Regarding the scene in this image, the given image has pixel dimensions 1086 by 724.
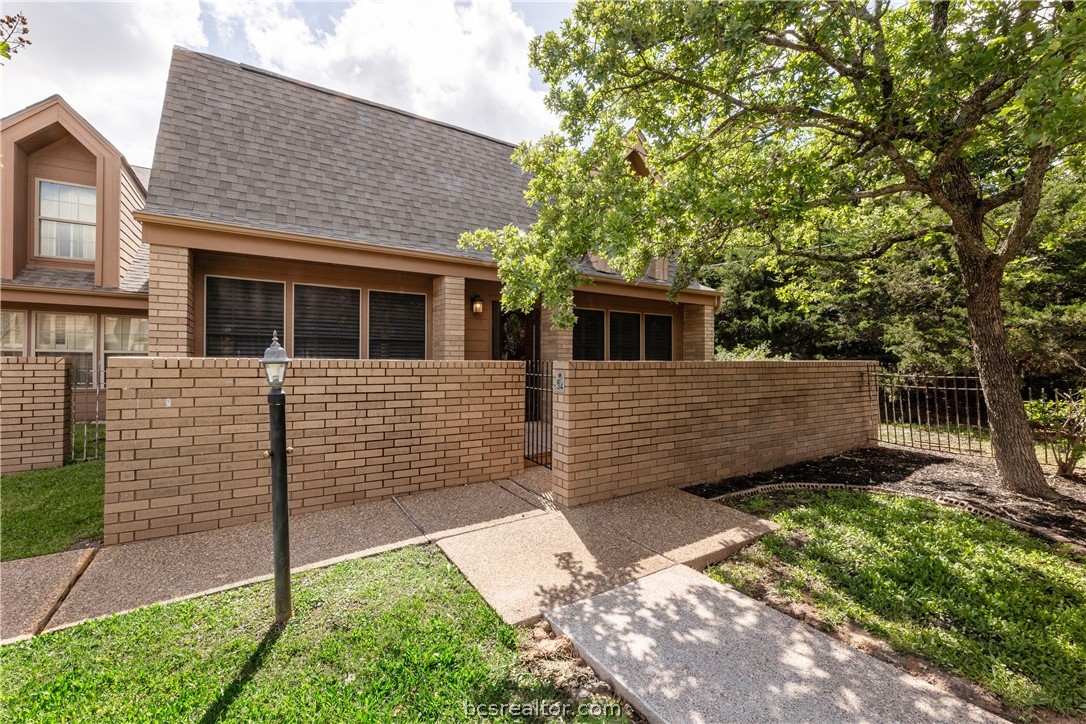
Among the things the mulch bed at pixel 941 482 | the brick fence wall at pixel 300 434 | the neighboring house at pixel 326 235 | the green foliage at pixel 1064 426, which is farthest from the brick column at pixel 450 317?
the green foliage at pixel 1064 426

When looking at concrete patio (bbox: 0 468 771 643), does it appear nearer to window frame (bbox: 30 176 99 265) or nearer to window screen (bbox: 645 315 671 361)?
window screen (bbox: 645 315 671 361)

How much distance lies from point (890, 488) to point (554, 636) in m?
5.61

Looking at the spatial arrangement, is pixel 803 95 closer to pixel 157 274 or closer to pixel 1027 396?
pixel 157 274

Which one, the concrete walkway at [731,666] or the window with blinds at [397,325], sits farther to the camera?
the window with blinds at [397,325]

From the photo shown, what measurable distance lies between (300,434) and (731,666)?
14.5 ft

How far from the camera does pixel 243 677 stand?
236 cm

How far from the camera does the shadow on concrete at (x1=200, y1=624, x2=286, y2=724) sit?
2117mm

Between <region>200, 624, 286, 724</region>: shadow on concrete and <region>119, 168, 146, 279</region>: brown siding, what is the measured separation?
11.6 meters

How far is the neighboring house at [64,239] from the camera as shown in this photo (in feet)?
30.0

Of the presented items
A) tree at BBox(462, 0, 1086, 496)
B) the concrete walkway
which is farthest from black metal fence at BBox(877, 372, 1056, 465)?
the concrete walkway

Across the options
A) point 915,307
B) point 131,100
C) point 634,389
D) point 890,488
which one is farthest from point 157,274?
point 915,307

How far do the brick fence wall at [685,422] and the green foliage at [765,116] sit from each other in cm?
133

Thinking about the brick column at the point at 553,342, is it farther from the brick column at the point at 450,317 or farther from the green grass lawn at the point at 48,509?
the green grass lawn at the point at 48,509

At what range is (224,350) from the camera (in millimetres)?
6625
